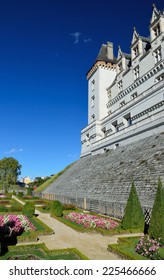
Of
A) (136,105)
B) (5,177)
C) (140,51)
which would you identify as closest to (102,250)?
(136,105)

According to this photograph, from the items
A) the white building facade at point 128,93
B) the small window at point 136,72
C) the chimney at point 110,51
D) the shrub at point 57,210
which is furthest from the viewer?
the chimney at point 110,51

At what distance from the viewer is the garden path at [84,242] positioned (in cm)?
1088

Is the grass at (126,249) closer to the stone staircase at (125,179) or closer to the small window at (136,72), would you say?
the stone staircase at (125,179)

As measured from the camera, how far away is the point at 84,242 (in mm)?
13039

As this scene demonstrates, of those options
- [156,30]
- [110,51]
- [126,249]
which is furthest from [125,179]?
[110,51]

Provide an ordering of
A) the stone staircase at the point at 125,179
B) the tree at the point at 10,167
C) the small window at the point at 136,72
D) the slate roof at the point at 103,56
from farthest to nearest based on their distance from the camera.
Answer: the tree at the point at 10,167
the slate roof at the point at 103,56
the small window at the point at 136,72
the stone staircase at the point at 125,179

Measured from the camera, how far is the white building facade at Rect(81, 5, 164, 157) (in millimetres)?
33031

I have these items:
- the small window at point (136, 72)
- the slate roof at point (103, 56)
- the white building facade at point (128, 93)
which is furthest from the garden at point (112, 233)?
the slate roof at point (103, 56)

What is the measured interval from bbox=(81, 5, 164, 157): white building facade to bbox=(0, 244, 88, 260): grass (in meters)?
21.1

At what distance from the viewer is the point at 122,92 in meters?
48.8

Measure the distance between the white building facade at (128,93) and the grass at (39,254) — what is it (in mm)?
21142

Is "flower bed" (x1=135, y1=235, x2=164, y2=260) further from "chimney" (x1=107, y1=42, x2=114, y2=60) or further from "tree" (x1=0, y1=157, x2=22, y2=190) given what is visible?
"tree" (x1=0, y1=157, x2=22, y2=190)

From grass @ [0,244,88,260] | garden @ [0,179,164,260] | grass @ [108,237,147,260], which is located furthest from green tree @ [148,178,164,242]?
grass @ [0,244,88,260]

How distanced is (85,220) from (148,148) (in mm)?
12596
